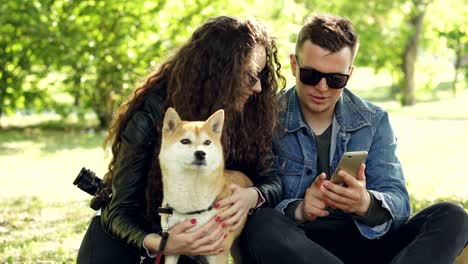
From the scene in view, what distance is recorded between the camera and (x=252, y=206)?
12.8 feet

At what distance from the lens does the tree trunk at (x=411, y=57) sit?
Result: 2598 centimetres

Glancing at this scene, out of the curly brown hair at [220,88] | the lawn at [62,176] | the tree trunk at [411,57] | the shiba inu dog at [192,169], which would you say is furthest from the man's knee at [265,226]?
the tree trunk at [411,57]

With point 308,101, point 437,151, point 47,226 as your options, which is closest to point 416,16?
point 437,151

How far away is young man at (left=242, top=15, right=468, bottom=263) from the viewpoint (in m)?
3.79

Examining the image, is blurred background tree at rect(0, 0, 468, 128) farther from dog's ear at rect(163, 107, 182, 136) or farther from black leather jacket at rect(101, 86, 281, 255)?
dog's ear at rect(163, 107, 182, 136)

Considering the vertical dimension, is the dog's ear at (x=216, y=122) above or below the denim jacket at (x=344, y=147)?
above

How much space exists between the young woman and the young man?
0.55ft

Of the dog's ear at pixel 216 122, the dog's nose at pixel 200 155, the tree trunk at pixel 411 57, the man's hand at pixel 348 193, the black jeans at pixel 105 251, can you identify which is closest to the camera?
the dog's nose at pixel 200 155

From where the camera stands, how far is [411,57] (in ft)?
87.4

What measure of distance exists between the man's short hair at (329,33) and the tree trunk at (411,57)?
2194 cm

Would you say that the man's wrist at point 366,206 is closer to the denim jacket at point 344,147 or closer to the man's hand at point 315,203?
the man's hand at point 315,203

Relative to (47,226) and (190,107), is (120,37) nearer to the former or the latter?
(47,226)

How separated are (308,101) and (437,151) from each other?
8.97 meters

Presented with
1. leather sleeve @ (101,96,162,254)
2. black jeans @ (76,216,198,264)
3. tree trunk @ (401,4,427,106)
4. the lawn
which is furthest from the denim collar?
tree trunk @ (401,4,427,106)
